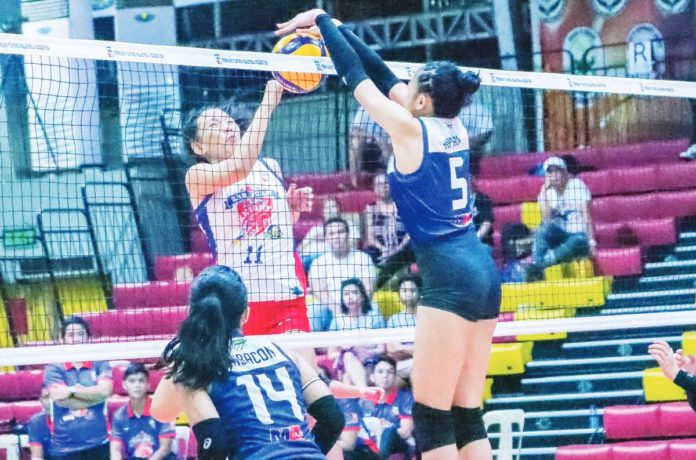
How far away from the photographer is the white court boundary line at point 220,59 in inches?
275

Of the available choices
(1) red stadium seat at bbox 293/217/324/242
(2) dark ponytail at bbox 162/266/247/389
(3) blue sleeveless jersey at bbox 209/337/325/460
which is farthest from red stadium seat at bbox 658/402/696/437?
(2) dark ponytail at bbox 162/266/247/389

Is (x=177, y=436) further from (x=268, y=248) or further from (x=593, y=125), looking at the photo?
(x=593, y=125)

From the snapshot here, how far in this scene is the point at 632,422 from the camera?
1038cm

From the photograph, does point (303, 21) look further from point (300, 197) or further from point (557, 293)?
point (557, 293)

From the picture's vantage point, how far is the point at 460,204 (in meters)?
5.51

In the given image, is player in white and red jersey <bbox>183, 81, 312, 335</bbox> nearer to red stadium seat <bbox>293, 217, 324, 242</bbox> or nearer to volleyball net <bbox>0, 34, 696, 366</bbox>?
volleyball net <bbox>0, 34, 696, 366</bbox>

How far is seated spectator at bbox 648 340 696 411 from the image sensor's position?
645 centimetres

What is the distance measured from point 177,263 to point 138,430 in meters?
3.59

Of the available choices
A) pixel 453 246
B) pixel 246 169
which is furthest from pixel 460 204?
pixel 246 169

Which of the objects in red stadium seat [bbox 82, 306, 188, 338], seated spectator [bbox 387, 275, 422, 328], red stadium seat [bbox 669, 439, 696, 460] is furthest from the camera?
red stadium seat [bbox 82, 306, 188, 338]

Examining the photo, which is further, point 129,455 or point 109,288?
point 109,288

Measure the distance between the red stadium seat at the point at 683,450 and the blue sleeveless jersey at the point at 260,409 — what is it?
601cm

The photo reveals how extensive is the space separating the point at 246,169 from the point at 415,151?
4.52 ft

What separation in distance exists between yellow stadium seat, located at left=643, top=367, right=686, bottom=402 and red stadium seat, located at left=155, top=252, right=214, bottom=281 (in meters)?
4.89
